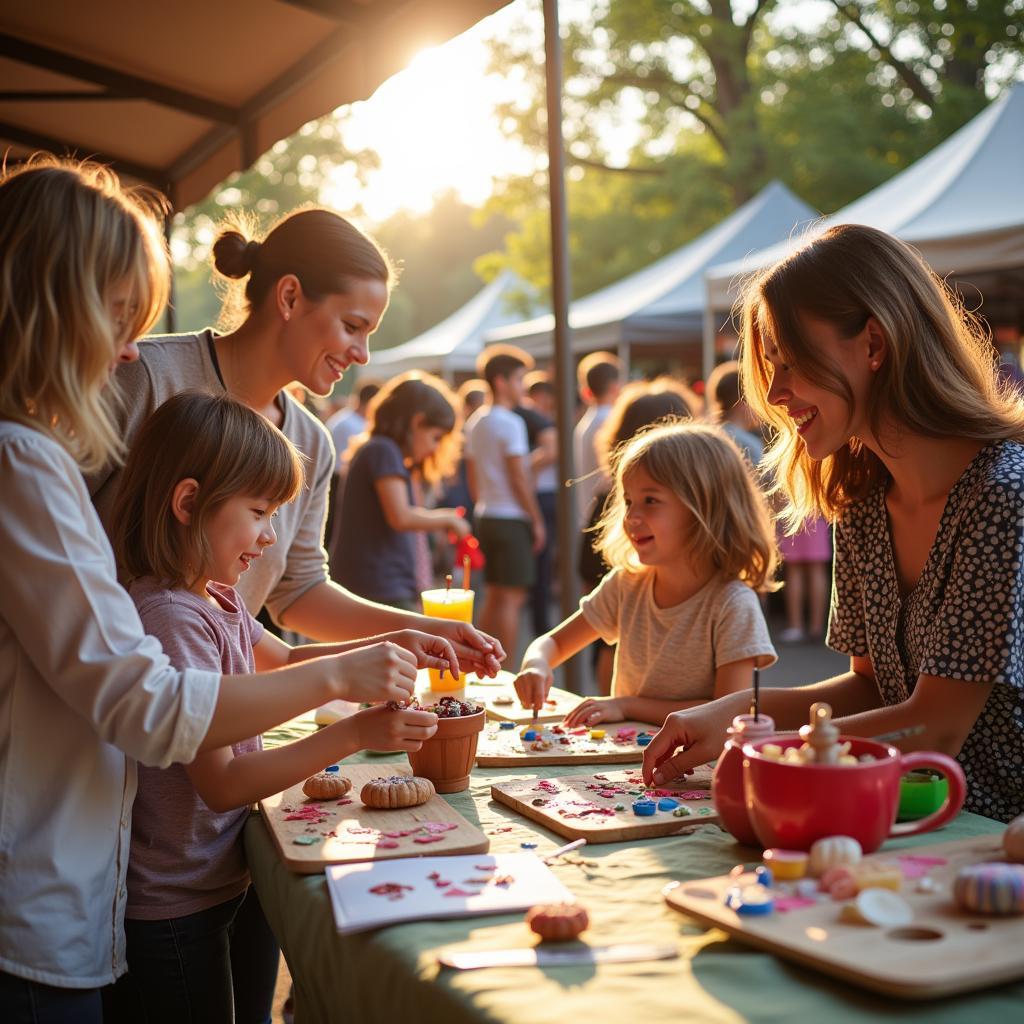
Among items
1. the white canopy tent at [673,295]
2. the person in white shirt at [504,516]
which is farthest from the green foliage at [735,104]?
the person in white shirt at [504,516]

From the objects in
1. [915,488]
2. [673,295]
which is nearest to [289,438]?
[915,488]

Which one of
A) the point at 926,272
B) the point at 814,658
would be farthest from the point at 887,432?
the point at 814,658

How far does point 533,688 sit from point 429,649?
396 mm

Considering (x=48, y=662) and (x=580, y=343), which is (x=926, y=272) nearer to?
(x=48, y=662)

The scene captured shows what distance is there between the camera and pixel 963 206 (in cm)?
684

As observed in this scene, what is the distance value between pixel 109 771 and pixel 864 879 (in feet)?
2.78

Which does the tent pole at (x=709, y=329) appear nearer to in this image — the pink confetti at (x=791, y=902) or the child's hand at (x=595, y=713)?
the child's hand at (x=595, y=713)

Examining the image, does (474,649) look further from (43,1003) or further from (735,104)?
(735,104)

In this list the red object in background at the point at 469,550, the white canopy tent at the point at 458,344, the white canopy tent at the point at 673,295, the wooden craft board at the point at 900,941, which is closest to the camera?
the wooden craft board at the point at 900,941

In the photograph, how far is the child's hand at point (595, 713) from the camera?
200 centimetres

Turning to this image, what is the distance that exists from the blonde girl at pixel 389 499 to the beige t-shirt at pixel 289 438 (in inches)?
73.0

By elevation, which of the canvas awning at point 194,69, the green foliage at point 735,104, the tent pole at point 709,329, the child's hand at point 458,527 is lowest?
the child's hand at point 458,527

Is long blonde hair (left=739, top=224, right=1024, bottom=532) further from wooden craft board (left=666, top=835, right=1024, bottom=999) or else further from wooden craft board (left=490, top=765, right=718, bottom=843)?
wooden craft board (left=666, top=835, right=1024, bottom=999)

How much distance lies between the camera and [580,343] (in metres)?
10.7
